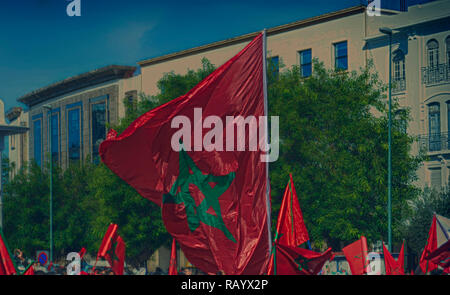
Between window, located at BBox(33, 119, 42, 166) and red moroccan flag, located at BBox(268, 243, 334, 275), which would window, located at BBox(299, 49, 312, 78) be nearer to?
window, located at BBox(33, 119, 42, 166)

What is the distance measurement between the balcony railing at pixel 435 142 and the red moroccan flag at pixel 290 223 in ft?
76.1

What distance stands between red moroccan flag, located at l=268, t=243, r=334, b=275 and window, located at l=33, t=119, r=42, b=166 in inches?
2093

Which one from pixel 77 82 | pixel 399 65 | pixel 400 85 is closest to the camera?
pixel 400 85

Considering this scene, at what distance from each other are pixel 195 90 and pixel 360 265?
5380mm

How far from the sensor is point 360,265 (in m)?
13.3

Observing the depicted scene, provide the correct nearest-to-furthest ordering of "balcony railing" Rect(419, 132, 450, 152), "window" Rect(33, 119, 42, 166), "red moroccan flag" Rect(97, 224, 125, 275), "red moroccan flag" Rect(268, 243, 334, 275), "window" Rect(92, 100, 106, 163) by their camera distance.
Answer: "red moroccan flag" Rect(268, 243, 334, 275) < "red moroccan flag" Rect(97, 224, 125, 275) < "balcony railing" Rect(419, 132, 450, 152) < "window" Rect(92, 100, 106, 163) < "window" Rect(33, 119, 42, 166)

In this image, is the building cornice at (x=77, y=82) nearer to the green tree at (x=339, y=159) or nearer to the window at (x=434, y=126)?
the green tree at (x=339, y=159)

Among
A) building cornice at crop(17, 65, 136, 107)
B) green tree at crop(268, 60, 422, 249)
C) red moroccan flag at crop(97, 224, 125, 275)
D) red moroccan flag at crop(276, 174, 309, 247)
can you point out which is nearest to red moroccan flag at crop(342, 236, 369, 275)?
red moroccan flag at crop(276, 174, 309, 247)

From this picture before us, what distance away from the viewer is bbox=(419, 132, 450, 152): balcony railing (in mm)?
34500

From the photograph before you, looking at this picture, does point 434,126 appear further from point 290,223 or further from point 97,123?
point 97,123

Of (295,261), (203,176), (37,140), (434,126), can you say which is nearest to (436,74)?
(434,126)

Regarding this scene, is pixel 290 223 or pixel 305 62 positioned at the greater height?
pixel 305 62

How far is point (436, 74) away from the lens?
1393 inches

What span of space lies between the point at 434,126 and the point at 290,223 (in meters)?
25.0
